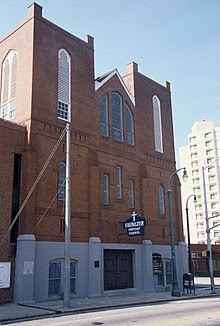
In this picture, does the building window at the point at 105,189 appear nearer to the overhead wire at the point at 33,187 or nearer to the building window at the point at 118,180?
the building window at the point at 118,180

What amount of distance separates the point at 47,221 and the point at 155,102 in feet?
53.0

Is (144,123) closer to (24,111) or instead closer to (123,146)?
(123,146)

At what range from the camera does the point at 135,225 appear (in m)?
24.4

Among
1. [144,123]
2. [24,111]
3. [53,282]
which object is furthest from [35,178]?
[144,123]

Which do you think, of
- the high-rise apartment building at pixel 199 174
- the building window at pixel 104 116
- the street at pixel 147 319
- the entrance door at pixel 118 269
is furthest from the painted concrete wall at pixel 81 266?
the high-rise apartment building at pixel 199 174

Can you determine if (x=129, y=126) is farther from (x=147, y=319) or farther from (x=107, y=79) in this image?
(x=147, y=319)

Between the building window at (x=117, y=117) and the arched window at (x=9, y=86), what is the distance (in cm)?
756

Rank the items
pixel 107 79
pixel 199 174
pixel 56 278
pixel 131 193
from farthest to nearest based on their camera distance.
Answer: pixel 199 174
pixel 107 79
pixel 131 193
pixel 56 278

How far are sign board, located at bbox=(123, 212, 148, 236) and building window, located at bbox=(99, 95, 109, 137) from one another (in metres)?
6.40

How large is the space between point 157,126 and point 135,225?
11.0 metres

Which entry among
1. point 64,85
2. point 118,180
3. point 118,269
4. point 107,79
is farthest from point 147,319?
point 107,79

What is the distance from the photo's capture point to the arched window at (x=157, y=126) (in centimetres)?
3203

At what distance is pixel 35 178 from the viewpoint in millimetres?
21594

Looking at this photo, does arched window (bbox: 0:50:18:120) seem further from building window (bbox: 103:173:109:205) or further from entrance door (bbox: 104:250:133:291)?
entrance door (bbox: 104:250:133:291)
